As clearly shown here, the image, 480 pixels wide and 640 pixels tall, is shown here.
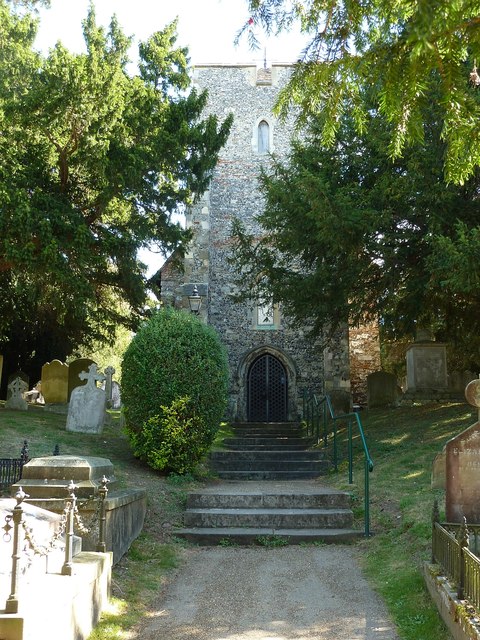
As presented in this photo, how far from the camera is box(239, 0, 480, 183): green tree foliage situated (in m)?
3.49

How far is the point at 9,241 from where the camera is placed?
12.1m

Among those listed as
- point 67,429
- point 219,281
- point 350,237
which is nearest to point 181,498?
point 67,429

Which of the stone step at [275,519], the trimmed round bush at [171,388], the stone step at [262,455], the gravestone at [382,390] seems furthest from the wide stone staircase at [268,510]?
the gravestone at [382,390]

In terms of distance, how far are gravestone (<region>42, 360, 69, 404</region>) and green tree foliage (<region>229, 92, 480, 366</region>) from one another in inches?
247

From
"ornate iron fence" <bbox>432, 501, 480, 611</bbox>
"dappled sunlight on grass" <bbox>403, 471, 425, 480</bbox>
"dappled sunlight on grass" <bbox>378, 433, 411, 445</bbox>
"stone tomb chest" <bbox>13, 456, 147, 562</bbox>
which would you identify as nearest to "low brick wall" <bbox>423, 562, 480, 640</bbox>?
"ornate iron fence" <bbox>432, 501, 480, 611</bbox>

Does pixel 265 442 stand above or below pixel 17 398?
below

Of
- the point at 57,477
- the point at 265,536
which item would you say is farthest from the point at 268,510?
the point at 57,477

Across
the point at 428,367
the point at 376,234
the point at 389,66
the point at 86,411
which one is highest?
the point at 376,234

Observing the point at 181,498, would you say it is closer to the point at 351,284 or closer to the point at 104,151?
the point at 351,284

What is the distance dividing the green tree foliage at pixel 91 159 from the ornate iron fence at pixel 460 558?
8.96 m

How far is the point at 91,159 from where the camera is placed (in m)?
12.5

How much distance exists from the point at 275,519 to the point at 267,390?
465 inches

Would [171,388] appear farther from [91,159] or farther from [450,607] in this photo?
[450,607]

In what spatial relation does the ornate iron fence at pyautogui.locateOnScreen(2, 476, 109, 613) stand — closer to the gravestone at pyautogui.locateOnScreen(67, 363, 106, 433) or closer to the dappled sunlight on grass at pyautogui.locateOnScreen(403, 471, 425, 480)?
the dappled sunlight on grass at pyautogui.locateOnScreen(403, 471, 425, 480)
